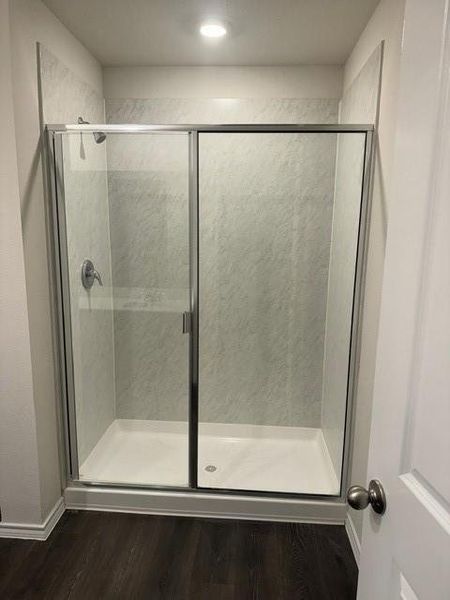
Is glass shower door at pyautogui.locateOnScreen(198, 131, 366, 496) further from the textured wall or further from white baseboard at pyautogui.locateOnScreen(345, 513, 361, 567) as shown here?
white baseboard at pyautogui.locateOnScreen(345, 513, 361, 567)

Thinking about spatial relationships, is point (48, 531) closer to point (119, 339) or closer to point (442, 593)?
point (119, 339)

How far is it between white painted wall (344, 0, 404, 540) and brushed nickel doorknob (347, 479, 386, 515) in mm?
970

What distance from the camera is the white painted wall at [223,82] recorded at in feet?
8.40

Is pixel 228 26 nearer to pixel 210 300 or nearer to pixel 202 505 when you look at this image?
pixel 210 300

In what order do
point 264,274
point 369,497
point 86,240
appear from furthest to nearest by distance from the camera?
point 264,274, point 86,240, point 369,497

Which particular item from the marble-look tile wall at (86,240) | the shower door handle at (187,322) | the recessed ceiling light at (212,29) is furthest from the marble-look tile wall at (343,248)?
the marble-look tile wall at (86,240)

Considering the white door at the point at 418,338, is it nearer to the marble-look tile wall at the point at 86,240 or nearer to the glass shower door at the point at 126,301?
the glass shower door at the point at 126,301

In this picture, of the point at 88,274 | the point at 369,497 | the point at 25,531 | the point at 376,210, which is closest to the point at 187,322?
the point at 88,274

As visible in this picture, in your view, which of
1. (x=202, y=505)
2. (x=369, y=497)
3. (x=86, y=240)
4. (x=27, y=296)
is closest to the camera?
(x=369, y=497)

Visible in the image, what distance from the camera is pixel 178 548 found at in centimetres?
193

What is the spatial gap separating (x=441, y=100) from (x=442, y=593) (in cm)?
74

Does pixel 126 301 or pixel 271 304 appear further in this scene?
pixel 271 304

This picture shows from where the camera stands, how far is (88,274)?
2.36 metres

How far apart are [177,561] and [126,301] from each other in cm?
143
